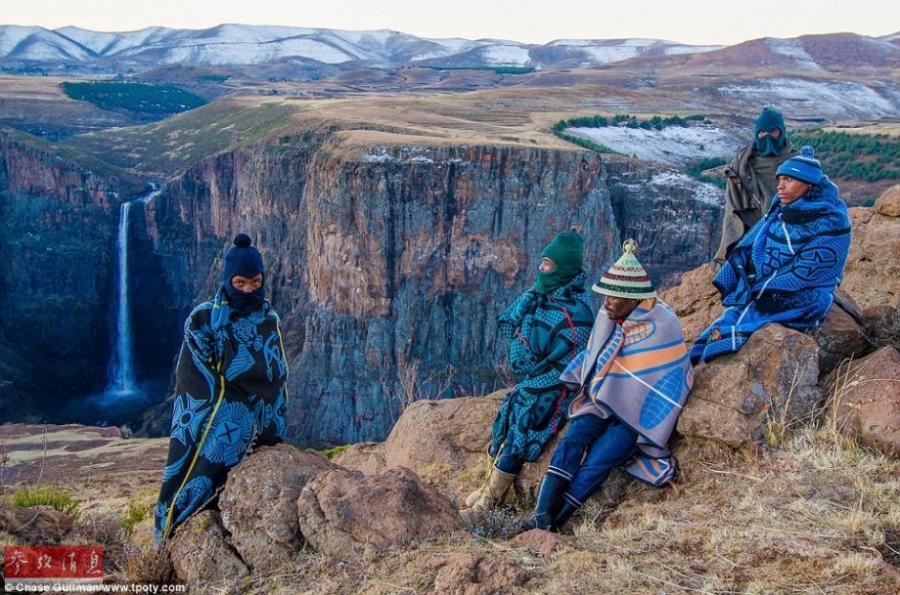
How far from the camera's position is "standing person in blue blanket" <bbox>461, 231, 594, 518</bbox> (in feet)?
15.2

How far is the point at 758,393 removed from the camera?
14.2ft

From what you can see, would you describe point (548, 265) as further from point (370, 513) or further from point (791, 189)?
point (370, 513)

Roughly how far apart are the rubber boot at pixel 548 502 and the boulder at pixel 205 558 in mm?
1527

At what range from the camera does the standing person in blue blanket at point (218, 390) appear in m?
4.29

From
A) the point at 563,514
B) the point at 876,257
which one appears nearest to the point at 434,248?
the point at 876,257

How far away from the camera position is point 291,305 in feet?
111

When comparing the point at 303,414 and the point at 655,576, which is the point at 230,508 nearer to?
the point at 655,576

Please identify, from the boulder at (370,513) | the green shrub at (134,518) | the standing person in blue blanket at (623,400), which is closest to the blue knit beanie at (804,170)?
the standing person in blue blanket at (623,400)

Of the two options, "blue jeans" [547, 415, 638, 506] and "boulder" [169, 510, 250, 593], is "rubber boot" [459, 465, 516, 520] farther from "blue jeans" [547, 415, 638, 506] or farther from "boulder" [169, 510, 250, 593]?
"boulder" [169, 510, 250, 593]

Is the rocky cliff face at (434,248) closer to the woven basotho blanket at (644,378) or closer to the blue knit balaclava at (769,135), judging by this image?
the blue knit balaclava at (769,135)

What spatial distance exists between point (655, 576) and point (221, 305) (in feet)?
9.00

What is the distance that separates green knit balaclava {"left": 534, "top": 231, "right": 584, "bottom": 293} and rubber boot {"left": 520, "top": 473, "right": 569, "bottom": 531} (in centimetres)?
115

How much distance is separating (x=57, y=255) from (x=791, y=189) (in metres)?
43.2

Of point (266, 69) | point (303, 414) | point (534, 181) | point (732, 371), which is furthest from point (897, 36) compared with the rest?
point (732, 371)
